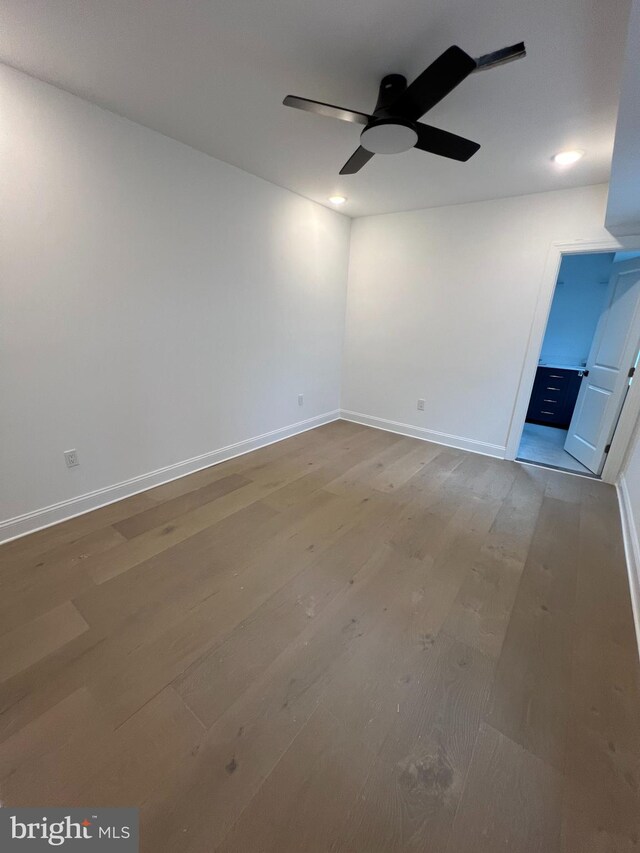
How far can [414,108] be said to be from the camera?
1566 mm

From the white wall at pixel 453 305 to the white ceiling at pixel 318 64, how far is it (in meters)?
0.67

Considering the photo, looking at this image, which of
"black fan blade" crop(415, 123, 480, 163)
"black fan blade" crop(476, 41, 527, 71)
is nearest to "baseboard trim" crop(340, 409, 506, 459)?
"black fan blade" crop(415, 123, 480, 163)

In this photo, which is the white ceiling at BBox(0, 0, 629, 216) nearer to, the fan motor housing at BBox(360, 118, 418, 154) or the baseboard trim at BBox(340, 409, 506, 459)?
the fan motor housing at BBox(360, 118, 418, 154)

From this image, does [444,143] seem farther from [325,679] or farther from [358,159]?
[325,679]

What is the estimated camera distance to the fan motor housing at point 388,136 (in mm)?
1598

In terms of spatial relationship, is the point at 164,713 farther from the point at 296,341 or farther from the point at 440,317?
the point at 440,317

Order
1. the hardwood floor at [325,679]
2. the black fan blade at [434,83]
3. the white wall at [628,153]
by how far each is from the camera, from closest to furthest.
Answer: the hardwood floor at [325,679]
the white wall at [628,153]
the black fan blade at [434,83]

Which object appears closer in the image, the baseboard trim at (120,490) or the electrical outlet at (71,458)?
the baseboard trim at (120,490)

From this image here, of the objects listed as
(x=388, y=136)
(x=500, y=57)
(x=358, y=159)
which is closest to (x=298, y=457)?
(x=358, y=159)

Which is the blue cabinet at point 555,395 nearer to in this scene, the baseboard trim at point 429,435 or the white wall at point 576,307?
the white wall at point 576,307

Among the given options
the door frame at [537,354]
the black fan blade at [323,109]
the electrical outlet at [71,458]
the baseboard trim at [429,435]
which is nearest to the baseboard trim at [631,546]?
the door frame at [537,354]

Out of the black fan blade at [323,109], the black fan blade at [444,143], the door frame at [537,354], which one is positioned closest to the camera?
the black fan blade at [323,109]

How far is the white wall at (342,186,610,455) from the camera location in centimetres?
306

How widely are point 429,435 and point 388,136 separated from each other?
2.93m
